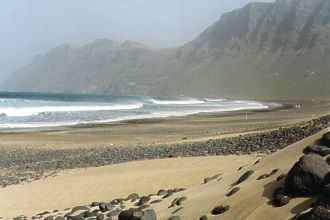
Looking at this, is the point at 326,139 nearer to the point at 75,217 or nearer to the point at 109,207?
the point at 109,207

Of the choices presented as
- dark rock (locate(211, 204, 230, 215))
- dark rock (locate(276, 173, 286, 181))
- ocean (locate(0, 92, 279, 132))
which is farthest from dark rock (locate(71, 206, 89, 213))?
ocean (locate(0, 92, 279, 132))

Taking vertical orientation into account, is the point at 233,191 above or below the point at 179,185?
above

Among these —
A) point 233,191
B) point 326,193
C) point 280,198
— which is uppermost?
point 326,193

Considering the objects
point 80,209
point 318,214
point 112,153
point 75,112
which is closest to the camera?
point 318,214

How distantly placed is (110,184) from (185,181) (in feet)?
7.05

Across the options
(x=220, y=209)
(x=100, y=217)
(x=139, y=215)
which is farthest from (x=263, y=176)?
(x=100, y=217)

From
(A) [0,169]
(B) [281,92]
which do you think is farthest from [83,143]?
(B) [281,92]

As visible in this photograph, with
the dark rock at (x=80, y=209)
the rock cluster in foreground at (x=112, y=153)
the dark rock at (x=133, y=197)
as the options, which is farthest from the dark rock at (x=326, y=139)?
the rock cluster in foreground at (x=112, y=153)

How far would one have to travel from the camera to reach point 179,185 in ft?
40.1

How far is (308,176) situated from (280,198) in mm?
492

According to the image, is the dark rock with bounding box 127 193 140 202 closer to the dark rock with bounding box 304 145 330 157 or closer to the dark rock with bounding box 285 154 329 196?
the dark rock with bounding box 304 145 330 157

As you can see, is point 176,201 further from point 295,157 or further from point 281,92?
point 281,92

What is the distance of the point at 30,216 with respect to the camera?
420 inches

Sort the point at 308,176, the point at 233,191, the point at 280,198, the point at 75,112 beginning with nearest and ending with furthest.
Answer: the point at 308,176
the point at 280,198
the point at 233,191
the point at 75,112
